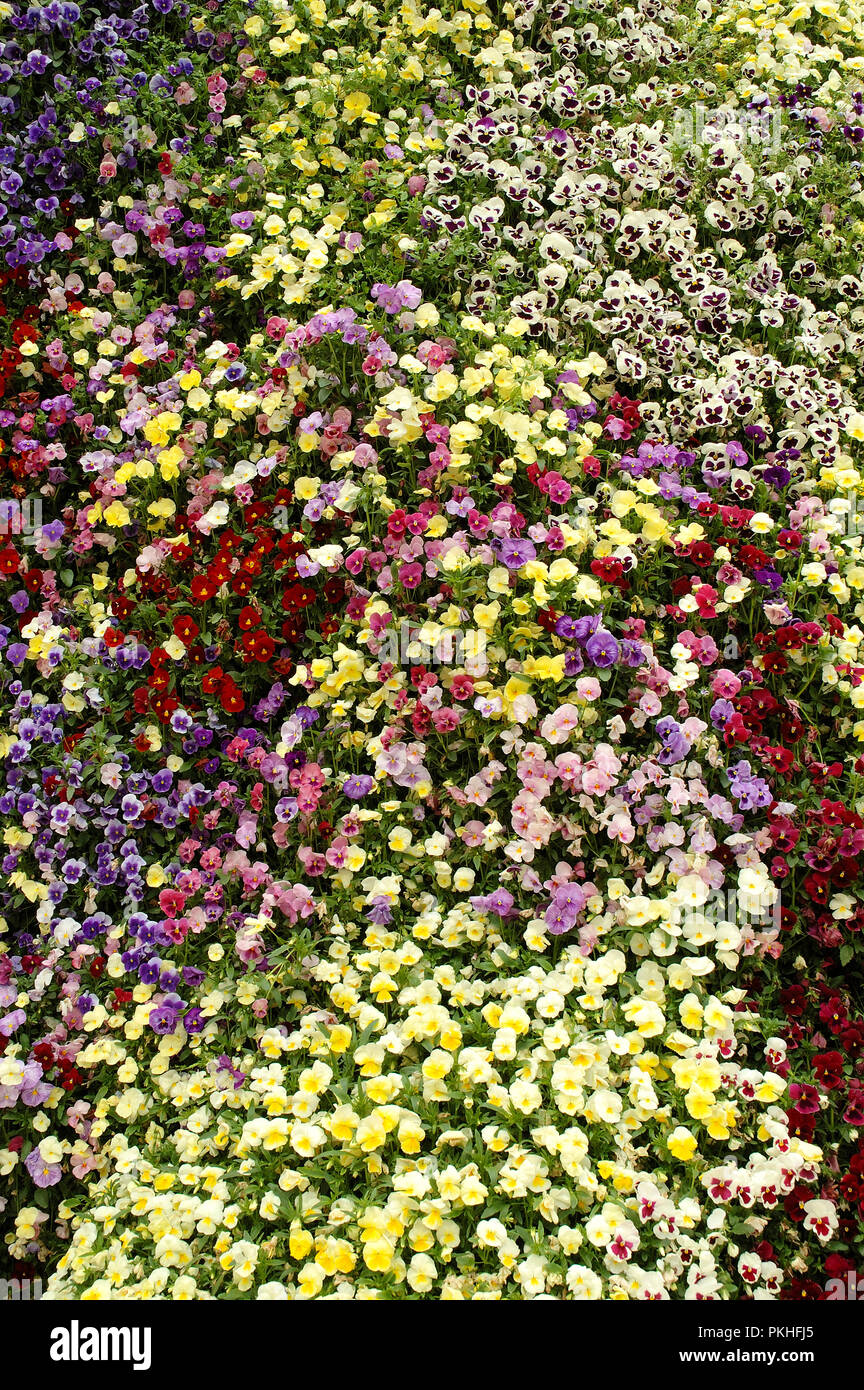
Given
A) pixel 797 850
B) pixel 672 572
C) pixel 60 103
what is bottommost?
pixel 797 850

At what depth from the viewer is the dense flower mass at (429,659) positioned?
2.67 meters

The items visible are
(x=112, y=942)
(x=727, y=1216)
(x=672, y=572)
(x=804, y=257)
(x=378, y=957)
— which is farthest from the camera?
(x=804, y=257)

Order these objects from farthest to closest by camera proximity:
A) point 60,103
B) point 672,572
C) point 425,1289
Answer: point 60,103, point 672,572, point 425,1289

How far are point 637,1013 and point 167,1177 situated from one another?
1.17 m

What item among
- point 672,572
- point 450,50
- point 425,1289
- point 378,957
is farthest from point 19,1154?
point 450,50

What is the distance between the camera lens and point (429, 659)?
11.4 feet

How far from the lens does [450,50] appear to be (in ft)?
16.7

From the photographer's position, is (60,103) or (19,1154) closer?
(19,1154)

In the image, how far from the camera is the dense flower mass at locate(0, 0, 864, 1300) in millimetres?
2668

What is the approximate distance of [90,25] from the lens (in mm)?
5270

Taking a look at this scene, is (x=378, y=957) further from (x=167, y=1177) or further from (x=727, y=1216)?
(x=727, y=1216)

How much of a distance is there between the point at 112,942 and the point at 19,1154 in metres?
0.62

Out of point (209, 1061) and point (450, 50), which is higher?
point (450, 50)

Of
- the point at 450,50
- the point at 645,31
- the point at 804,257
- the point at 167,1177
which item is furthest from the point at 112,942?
the point at 645,31
